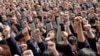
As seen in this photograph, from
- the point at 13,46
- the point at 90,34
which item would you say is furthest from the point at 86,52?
the point at 13,46

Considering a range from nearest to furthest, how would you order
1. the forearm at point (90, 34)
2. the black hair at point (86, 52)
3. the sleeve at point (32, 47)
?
the black hair at point (86, 52)
the forearm at point (90, 34)
the sleeve at point (32, 47)

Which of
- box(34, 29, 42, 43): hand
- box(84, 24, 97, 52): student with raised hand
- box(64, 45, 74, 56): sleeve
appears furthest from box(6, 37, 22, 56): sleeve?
box(84, 24, 97, 52): student with raised hand

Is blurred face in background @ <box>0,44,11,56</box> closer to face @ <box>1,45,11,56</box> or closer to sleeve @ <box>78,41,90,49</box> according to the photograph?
face @ <box>1,45,11,56</box>

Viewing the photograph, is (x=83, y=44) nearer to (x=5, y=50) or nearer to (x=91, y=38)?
(x=91, y=38)

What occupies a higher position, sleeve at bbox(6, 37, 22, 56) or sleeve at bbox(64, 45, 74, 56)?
sleeve at bbox(6, 37, 22, 56)

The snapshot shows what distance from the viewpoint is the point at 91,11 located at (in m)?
6.41

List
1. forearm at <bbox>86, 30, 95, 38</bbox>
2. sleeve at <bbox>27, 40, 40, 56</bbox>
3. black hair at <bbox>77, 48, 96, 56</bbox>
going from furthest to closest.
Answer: sleeve at <bbox>27, 40, 40, 56</bbox>, forearm at <bbox>86, 30, 95, 38</bbox>, black hair at <bbox>77, 48, 96, 56</bbox>

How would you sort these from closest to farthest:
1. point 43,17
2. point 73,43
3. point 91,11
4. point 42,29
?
point 73,43 < point 42,29 < point 91,11 < point 43,17

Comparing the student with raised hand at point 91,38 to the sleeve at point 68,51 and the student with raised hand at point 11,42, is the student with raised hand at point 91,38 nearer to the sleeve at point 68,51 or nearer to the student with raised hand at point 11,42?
the sleeve at point 68,51

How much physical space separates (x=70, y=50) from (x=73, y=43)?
258 mm

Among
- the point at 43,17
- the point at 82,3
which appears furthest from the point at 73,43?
the point at 82,3

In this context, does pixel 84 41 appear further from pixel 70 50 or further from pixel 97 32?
pixel 97 32

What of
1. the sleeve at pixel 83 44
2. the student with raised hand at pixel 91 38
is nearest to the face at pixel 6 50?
the sleeve at pixel 83 44

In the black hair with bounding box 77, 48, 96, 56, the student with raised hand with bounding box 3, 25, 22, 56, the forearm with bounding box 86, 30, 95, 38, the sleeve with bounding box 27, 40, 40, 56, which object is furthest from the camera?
the sleeve with bounding box 27, 40, 40, 56
